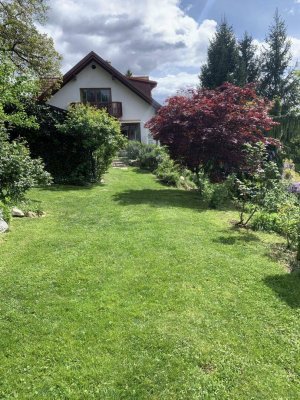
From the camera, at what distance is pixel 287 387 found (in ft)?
9.16

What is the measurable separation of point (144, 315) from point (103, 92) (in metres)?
23.8

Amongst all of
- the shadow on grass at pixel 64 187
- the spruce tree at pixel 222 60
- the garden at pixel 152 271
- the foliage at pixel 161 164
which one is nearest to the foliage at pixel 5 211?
the garden at pixel 152 271

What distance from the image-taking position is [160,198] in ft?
33.5

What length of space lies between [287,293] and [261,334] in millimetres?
1110

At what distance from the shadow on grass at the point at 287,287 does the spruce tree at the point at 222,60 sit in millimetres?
28576

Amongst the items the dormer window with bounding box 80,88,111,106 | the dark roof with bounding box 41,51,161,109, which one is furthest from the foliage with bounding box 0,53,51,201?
the dormer window with bounding box 80,88,111,106

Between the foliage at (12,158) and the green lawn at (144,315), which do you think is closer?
the green lawn at (144,315)

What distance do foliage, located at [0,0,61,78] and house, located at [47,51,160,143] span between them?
5.73 m

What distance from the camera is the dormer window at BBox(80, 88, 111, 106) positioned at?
25156mm

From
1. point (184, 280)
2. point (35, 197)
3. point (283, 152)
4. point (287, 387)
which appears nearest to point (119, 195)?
point (35, 197)

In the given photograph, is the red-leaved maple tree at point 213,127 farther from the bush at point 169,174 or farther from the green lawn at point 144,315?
the green lawn at point 144,315

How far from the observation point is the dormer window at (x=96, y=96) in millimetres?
25156

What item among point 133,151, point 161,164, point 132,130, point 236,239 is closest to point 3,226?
point 236,239

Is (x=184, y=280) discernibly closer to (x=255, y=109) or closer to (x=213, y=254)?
(x=213, y=254)
